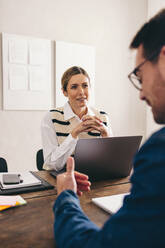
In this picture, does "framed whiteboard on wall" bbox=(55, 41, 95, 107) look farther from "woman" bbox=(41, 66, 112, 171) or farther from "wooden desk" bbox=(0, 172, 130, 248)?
"wooden desk" bbox=(0, 172, 130, 248)

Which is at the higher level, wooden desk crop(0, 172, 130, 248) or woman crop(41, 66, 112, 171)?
woman crop(41, 66, 112, 171)

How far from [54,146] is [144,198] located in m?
1.35

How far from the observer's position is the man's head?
55cm

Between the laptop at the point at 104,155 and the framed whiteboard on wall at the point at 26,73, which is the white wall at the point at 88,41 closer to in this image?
the framed whiteboard on wall at the point at 26,73

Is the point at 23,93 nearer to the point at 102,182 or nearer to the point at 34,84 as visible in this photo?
the point at 34,84

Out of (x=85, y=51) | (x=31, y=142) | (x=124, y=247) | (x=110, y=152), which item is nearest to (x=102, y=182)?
(x=110, y=152)

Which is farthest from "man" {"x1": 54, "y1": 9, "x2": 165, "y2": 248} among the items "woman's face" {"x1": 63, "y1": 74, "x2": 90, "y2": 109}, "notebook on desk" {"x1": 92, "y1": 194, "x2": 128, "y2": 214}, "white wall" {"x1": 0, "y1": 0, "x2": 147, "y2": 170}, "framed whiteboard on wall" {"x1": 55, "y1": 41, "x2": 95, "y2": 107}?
"framed whiteboard on wall" {"x1": 55, "y1": 41, "x2": 95, "y2": 107}

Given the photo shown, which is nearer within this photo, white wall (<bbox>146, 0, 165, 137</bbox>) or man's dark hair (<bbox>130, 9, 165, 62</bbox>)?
man's dark hair (<bbox>130, 9, 165, 62</bbox>)

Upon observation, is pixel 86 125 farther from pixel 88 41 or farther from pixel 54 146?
pixel 88 41

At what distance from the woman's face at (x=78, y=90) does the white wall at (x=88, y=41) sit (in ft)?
3.70

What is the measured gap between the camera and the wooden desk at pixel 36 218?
70 cm

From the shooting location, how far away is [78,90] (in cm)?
190

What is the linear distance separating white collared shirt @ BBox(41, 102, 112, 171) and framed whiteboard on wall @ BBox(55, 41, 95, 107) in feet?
3.64

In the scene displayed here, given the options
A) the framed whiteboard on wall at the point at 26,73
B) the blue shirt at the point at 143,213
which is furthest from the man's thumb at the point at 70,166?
the framed whiteboard on wall at the point at 26,73
